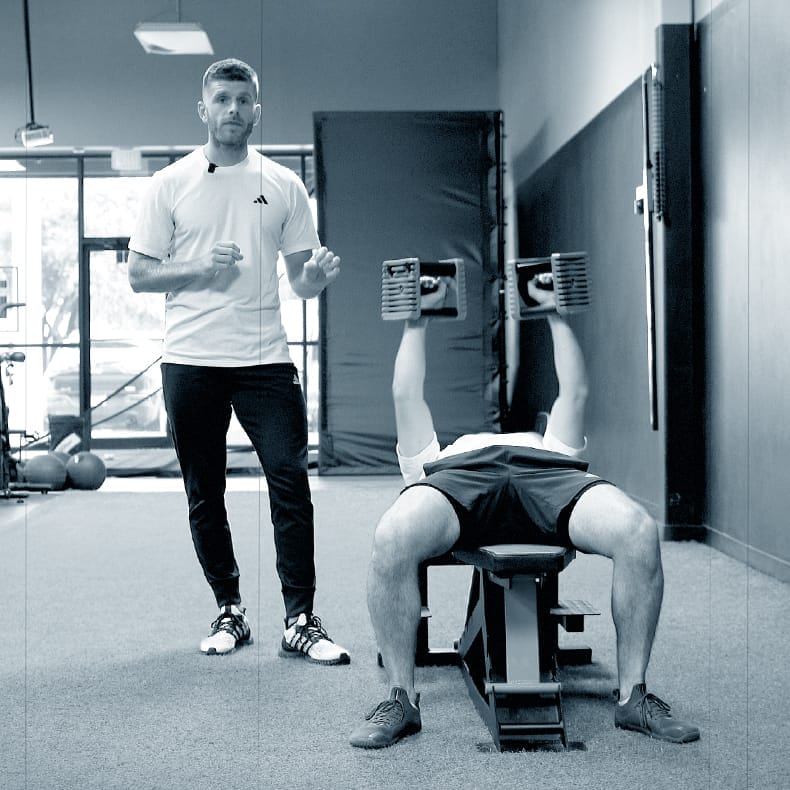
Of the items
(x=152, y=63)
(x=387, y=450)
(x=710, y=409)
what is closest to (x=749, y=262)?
(x=710, y=409)

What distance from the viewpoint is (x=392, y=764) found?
176 cm

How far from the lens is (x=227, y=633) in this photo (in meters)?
2.52

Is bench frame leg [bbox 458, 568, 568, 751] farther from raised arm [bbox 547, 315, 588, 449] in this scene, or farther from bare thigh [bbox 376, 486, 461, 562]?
raised arm [bbox 547, 315, 588, 449]

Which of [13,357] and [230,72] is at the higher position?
[230,72]

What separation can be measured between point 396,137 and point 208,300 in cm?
457

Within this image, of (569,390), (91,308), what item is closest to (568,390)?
(569,390)

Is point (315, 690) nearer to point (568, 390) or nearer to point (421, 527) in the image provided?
point (421, 527)

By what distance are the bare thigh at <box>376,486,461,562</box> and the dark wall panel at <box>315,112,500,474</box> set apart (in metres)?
4.70

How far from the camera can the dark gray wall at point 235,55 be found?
7.94 m

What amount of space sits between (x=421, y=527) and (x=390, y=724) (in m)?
0.35

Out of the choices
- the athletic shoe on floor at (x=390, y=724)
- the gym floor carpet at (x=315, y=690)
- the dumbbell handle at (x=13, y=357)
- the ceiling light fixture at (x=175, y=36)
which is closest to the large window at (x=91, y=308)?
the ceiling light fixture at (x=175, y=36)

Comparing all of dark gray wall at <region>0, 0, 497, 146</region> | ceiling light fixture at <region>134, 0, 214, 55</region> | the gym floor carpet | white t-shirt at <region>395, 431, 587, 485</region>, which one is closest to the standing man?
the gym floor carpet

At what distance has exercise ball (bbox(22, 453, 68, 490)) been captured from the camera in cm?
593

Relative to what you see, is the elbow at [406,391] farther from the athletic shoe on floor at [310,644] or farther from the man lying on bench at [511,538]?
the athletic shoe on floor at [310,644]
